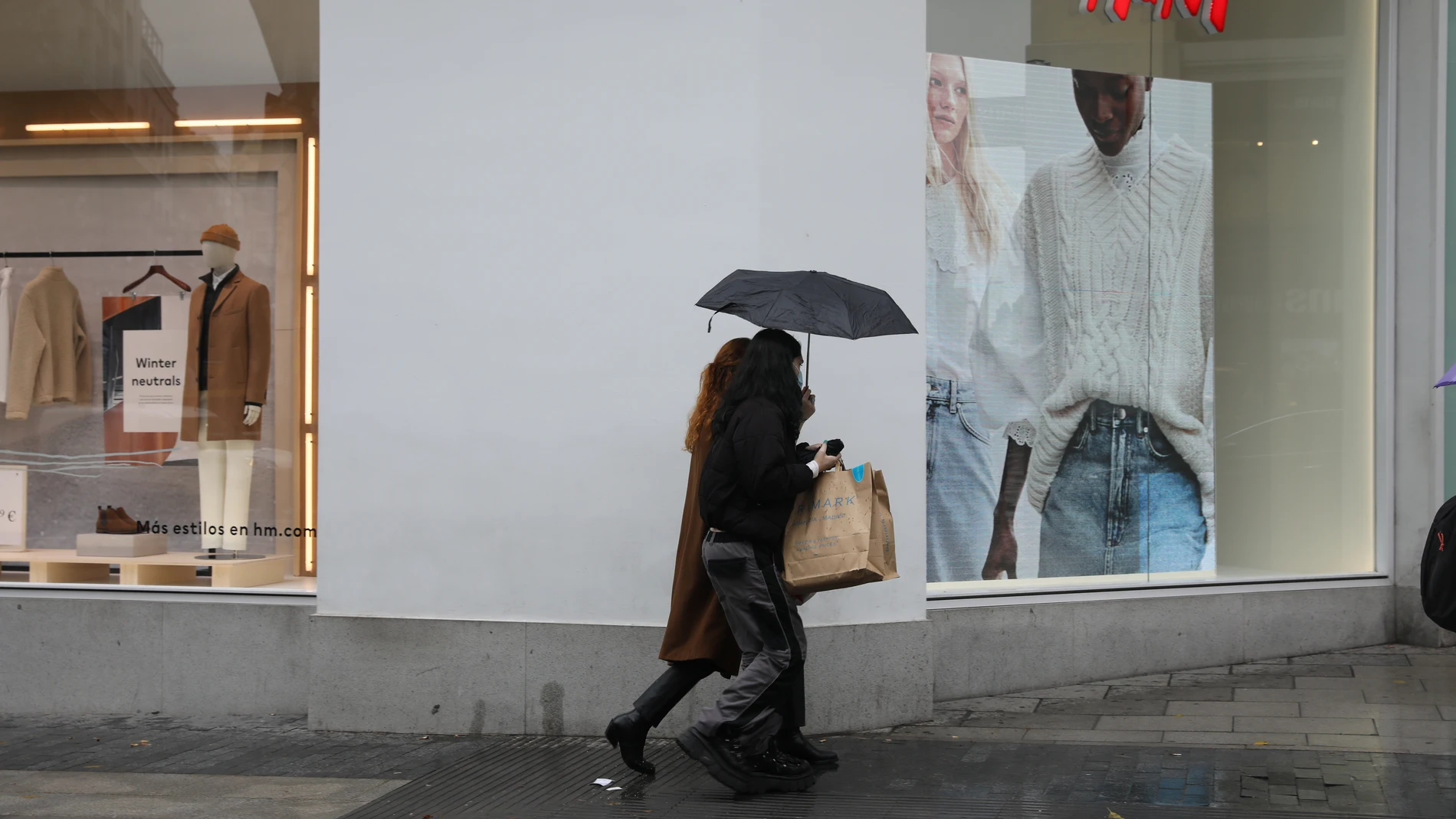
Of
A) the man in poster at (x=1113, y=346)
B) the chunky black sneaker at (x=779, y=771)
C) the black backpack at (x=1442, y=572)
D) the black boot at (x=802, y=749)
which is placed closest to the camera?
the black backpack at (x=1442, y=572)

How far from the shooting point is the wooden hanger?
8078 millimetres

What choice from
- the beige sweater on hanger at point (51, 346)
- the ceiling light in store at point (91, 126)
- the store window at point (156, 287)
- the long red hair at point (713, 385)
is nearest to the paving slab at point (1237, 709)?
the long red hair at point (713, 385)

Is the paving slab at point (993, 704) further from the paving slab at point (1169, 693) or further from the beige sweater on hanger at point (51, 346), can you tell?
the beige sweater on hanger at point (51, 346)

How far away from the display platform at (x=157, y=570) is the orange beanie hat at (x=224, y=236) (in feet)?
6.17

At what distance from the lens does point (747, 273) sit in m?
5.81

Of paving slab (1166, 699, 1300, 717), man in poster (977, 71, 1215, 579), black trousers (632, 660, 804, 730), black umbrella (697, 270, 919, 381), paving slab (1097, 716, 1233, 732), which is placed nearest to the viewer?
black umbrella (697, 270, 919, 381)

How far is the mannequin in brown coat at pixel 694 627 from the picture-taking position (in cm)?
573

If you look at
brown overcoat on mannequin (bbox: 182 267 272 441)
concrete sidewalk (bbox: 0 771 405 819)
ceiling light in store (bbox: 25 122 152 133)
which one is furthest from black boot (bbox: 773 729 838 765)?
ceiling light in store (bbox: 25 122 152 133)

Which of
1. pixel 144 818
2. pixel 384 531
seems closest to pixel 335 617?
pixel 384 531

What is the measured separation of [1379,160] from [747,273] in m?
5.36

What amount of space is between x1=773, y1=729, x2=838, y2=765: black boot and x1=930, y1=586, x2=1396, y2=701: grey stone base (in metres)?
1.46

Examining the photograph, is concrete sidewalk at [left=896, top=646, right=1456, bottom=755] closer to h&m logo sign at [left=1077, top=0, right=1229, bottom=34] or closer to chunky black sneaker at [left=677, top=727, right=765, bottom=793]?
chunky black sneaker at [left=677, top=727, right=765, bottom=793]

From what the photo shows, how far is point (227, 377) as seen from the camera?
26.2ft

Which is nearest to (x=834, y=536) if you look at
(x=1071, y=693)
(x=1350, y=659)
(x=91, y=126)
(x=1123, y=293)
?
(x=1071, y=693)
